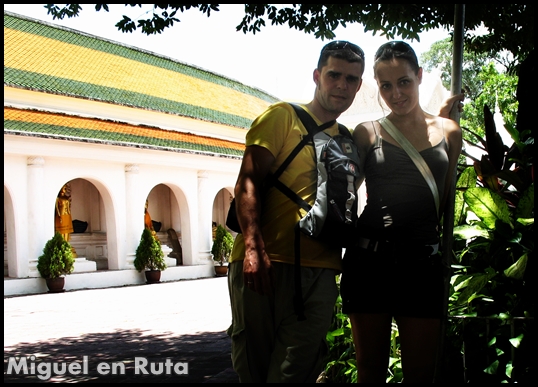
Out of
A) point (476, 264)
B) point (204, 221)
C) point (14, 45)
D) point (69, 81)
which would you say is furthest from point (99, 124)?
point (476, 264)

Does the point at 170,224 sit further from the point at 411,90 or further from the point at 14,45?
the point at 411,90

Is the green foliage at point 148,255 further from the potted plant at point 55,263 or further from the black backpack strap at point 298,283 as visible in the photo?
the black backpack strap at point 298,283

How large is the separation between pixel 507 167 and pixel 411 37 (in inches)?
89.7

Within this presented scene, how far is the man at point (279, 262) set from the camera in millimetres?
2227

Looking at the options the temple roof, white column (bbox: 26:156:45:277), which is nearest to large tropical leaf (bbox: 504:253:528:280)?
the temple roof

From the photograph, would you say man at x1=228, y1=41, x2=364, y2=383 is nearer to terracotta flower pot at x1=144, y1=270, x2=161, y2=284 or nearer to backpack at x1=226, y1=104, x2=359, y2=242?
backpack at x1=226, y1=104, x2=359, y2=242

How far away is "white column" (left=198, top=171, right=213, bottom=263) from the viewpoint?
19.8 m

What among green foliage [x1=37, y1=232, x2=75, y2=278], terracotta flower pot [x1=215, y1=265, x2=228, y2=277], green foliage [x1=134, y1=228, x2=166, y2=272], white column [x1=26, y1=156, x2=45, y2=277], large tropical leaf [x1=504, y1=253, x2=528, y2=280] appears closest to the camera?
large tropical leaf [x1=504, y1=253, x2=528, y2=280]

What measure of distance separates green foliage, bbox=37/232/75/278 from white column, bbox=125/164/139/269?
7.75 feet

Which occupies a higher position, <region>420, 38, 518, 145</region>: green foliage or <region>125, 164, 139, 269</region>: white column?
<region>420, 38, 518, 145</region>: green foliage

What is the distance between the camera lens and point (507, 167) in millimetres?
3219

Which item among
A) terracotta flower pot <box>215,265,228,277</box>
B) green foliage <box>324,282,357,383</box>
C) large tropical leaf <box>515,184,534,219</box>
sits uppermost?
large tropical leaf <box>515,184,534,219</box>

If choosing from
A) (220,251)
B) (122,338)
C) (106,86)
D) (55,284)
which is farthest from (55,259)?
(122,338)

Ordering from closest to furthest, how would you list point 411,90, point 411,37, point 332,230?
point 332,230 → point 411,90 → point 411,37
